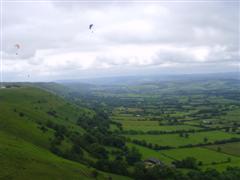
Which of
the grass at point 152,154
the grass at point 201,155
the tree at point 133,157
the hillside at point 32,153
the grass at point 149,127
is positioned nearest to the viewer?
the hillside at point 32,153

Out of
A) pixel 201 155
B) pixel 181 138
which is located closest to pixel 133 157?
pixel 201 155

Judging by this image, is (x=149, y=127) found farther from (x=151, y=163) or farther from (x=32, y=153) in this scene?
(x=32, y=153)

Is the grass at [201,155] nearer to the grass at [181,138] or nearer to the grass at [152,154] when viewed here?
the grass at [152,154]

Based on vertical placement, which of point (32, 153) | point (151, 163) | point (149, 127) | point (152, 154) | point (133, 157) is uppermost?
point (32, 153)

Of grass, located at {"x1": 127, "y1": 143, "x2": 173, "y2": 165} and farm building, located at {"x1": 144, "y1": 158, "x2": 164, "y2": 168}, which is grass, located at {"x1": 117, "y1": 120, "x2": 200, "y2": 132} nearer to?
grass, located at {"x1": 127, "y1": 143, "x2": 173, "y2": 165}

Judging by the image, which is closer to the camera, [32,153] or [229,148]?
[32,153]

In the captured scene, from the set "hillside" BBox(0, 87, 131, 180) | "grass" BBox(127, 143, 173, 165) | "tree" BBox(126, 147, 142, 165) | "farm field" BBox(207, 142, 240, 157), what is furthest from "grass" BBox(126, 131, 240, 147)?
"hillside" BBox(0, 87, 131, 180)

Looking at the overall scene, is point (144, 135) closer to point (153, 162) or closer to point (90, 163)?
point (153, 162)

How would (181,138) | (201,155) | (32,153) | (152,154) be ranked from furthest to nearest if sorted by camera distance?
1. (181,138)
2. (152,154)
3. (201,155)
4. (32,153)

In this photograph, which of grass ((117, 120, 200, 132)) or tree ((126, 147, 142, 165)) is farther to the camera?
grass ((117, 120, 200, 132))

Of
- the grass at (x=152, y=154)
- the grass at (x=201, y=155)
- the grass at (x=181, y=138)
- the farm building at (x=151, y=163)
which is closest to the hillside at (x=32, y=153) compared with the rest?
the farm building at (x=151, y=163)

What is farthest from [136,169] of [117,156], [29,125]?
[29,125]
